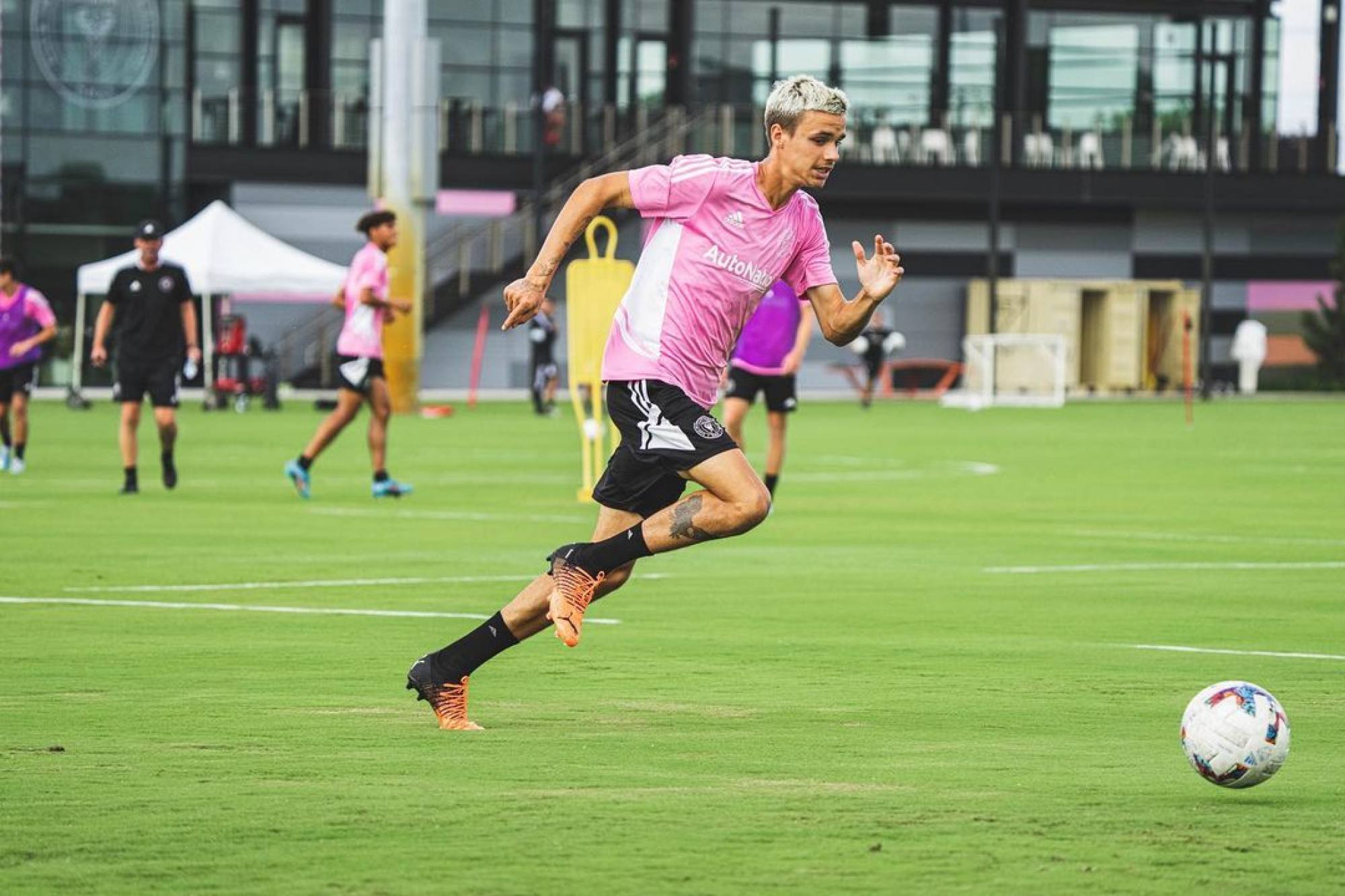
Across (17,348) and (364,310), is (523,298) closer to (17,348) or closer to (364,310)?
(364,310)

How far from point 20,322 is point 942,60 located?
44989 millimetres

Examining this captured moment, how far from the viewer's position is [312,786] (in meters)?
6.93

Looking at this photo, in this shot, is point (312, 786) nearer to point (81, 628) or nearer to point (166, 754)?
point (166, 754)

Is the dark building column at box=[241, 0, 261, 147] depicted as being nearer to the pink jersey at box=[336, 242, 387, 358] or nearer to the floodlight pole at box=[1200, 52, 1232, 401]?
the floodlight pole at box=[1200, 52, 1232, 401]

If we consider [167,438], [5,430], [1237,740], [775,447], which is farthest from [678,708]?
[5,430]

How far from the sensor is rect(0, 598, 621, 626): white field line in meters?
11.7

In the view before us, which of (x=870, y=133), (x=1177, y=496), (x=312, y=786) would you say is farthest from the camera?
(x=870, y=133)

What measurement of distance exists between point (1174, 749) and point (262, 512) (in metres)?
12.2

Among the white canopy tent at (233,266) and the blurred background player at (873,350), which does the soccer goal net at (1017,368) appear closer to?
the blurred background player at (873,350)

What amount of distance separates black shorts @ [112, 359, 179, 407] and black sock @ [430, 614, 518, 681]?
13.2 meters

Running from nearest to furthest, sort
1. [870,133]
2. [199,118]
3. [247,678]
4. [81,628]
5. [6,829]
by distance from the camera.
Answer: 1. [6,829]
2. [247,678]
3. [81,628]
4. [199,118]
5. [870,133]

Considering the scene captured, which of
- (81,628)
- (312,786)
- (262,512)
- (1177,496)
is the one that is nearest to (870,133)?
(1177,496)

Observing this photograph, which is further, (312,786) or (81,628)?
(81,628)

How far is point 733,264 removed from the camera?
28.0ft
